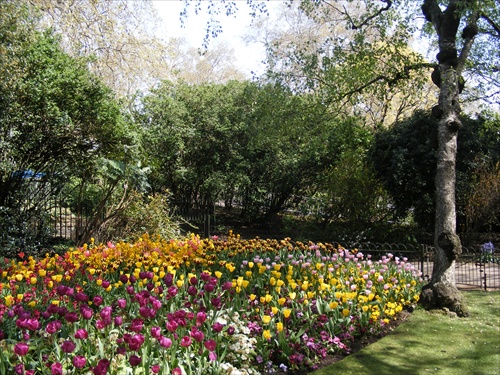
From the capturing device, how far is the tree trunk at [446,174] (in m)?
7.11

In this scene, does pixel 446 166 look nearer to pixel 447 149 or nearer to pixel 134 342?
pixel 447 149

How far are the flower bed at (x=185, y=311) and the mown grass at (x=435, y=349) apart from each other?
26 centimetres

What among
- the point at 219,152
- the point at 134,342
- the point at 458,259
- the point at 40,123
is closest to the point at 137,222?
the point at 40,123

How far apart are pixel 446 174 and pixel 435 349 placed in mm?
2897

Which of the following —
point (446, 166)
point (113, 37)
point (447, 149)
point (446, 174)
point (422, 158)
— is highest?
point (113, 37)

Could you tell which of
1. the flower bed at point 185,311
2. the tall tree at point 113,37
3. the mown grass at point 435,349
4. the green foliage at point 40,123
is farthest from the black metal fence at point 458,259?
the tall tree at point 113,37

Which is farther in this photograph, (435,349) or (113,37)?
(113,37)

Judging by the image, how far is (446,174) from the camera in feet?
24.4

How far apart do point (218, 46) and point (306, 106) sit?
3047cm

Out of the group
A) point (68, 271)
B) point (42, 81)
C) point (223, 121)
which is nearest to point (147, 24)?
point (223, 121)

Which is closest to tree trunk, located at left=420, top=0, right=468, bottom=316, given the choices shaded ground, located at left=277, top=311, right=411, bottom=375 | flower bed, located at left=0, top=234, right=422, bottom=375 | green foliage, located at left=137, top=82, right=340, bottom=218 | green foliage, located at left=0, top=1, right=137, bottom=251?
flower bed, located at left=0, top=234, right=422, bottom=375

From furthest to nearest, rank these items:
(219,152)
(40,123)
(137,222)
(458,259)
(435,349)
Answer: (219,152) < (458,259) < (137,222) < (40,123) < (435,349)

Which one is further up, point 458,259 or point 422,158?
point 422,158

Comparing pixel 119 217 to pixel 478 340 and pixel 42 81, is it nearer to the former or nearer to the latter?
pixel 42 81
